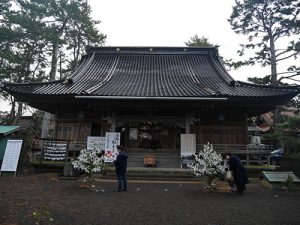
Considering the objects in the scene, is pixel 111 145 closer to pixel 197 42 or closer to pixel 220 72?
pixel 220 72

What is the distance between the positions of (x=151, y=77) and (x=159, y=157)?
21.7 ft

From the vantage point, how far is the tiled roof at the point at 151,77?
15578 mm

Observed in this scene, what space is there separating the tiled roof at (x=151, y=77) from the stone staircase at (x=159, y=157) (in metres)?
3.79

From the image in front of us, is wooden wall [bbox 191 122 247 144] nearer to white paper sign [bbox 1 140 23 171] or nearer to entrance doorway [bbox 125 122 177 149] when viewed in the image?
entrance doorway [bbox 125 122 177 149]

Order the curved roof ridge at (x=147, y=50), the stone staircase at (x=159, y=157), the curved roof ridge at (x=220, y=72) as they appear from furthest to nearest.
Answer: the curved roof ridge at (x=147, y=50), the curved roof ridge at (x=220, y=72), the stone staircase at (x=159, y=157)

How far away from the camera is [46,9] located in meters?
24.6

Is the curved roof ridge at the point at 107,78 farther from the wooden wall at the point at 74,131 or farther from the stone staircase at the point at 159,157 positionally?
the stone staircase at the point at 159,157

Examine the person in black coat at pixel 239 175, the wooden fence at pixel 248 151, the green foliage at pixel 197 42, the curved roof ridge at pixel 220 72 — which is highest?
the green foliage at pixel 197 42

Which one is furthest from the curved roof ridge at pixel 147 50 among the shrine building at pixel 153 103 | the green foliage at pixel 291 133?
the green foliage at pixel 291 133

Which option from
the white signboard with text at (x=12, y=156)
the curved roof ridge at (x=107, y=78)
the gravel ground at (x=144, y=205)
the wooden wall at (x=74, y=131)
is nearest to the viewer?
the gravel ground at (x=144, y=205)

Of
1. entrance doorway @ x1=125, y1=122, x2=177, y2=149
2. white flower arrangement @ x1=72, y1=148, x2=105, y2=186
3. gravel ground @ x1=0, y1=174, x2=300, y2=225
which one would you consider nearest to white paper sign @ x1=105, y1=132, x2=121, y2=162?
entrance doorway @ x1=125, y1=122, x2=177, y2=149

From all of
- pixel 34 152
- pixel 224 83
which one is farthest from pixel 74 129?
pixel 224 83

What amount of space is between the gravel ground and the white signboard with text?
1.72 metres

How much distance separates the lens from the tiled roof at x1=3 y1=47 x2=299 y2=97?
15.6 m
